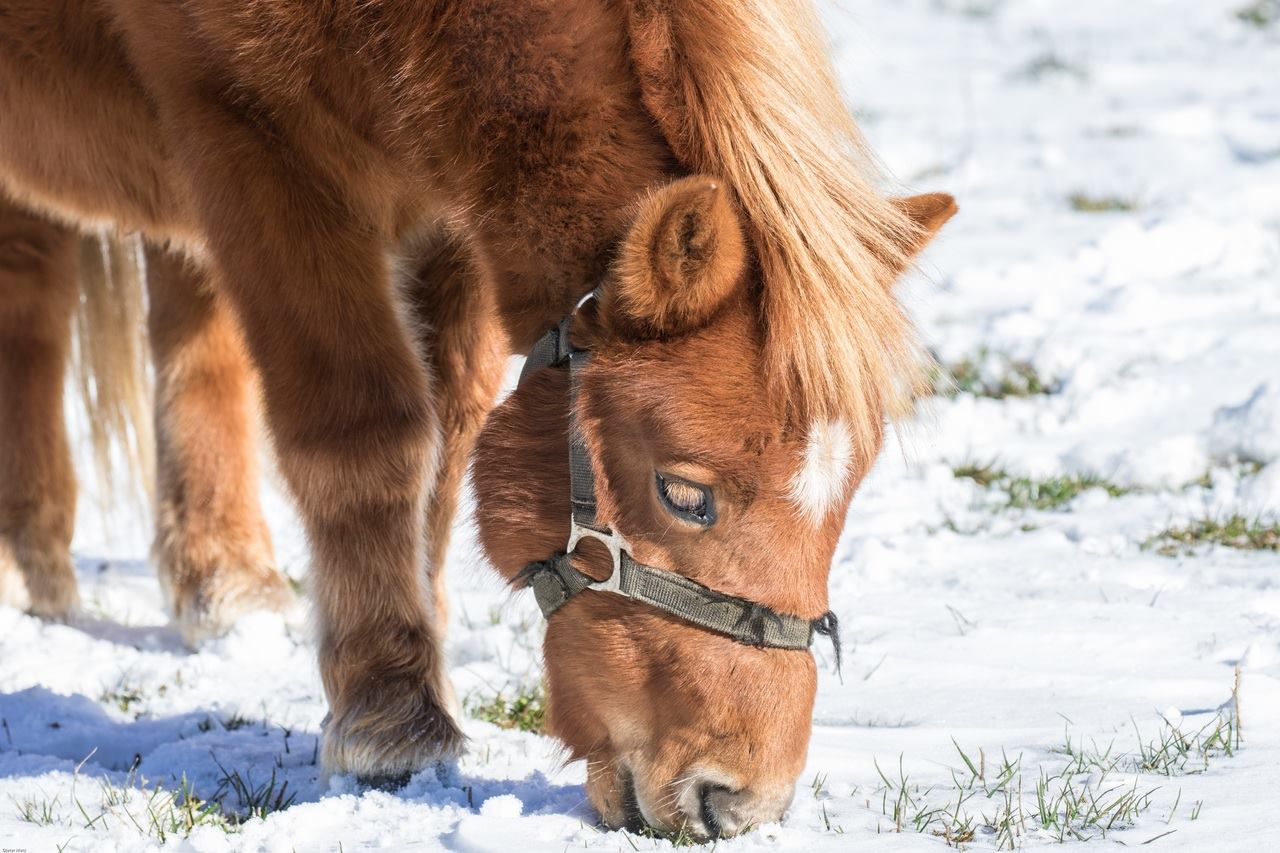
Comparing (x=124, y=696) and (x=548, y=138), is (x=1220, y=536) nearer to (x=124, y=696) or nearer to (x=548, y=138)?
(x=548, y=138)

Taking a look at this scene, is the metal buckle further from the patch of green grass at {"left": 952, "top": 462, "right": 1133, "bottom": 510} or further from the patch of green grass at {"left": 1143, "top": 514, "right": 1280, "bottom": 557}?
the patch of green grass at {"left": 952, "top": 462, "right": 1133, "bottom": 510}

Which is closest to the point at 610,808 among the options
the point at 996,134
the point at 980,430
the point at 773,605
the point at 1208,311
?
the point at 773,605

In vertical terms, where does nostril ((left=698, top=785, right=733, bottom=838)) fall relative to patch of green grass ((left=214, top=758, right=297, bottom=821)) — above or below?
above

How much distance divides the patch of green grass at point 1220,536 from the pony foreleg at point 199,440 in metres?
2.70

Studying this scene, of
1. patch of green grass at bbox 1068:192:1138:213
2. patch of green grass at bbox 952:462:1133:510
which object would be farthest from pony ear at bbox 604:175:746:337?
patch of green grass at bbox 1068:192:1138:213

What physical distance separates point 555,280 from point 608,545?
0.51 meters

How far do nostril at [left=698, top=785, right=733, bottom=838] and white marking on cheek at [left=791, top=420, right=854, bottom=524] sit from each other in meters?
0.49

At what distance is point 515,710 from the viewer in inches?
128

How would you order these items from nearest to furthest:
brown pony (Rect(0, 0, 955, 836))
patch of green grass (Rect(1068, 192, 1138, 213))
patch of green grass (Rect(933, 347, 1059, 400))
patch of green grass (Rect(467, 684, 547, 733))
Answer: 1. brown pony (Rect(0, 0, 955, 836))
2. patch of green grass (Rect(467, 684, 547, 733))
3. patch of green grass (Rect(933, 347, 1059, 400))
4. patch of green grass (Rect(1068, 192, 1138, 213))

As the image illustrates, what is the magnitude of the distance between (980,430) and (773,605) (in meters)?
2.99

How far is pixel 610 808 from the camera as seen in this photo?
249 centimetres

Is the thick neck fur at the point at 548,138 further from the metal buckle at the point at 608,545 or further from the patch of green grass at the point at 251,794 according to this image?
the patch of green grass at the point at 251,794

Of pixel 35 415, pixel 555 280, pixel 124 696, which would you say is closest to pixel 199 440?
pixel 35 415

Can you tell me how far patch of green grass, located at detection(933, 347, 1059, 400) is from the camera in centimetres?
538
